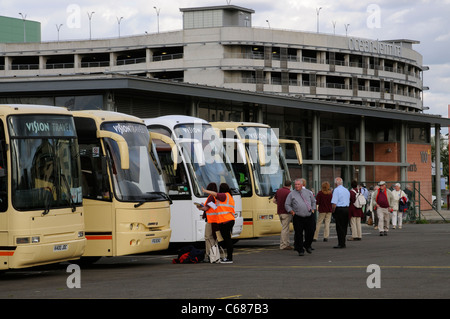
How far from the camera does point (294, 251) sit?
72.0 feet

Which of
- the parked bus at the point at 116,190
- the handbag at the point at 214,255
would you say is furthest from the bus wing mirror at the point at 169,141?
the handbag at the point at 214,255

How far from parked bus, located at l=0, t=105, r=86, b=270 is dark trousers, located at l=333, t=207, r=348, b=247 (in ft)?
27.9

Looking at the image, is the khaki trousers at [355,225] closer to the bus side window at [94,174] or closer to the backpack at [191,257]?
the backpack at [191,257]

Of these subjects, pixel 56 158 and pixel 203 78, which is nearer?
pixel 56 158

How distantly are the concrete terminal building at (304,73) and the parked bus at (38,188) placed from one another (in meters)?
→ 24.0

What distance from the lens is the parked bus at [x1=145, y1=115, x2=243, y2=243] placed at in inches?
806

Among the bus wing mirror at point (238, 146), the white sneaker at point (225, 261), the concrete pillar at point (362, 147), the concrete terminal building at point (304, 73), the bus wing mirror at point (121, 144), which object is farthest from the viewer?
the concrete pillar at point (362, 147)

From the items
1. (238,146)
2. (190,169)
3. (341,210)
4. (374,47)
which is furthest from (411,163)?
(374,47)

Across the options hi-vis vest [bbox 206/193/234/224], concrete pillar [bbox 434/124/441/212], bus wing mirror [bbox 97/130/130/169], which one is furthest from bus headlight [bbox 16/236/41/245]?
concrete pillar [bbox 434/124/441/212]

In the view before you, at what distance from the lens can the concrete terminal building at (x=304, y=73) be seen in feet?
152

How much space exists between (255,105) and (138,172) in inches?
870

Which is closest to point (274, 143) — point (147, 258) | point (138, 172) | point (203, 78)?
point (147, 258)

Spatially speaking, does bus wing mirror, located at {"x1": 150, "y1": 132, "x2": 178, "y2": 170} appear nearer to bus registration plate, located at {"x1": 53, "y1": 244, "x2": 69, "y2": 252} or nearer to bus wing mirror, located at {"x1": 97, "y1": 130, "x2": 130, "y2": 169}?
bus wing mirror, located at {"x1": 97, "y1": 130, "x2": 130, "y2": 169}
